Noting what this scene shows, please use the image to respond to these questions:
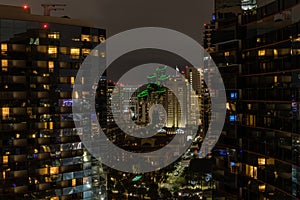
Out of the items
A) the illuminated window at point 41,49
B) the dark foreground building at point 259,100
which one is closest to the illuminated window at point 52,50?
the illuminated window at point 41,49

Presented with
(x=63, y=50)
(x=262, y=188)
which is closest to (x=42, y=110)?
(x=63, y=50)

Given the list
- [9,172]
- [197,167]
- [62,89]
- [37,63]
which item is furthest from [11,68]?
[197,167]

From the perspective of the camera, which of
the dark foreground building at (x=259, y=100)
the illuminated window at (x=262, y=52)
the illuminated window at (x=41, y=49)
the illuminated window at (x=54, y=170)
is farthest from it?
the illuminated window at (x=41, y=49)

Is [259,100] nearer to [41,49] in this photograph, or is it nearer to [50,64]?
[50,64]

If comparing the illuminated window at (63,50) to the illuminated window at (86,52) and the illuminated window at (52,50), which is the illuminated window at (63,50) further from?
the illuminated window at (86,52)

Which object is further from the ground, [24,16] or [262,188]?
[24,16]

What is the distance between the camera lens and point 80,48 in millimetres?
31922

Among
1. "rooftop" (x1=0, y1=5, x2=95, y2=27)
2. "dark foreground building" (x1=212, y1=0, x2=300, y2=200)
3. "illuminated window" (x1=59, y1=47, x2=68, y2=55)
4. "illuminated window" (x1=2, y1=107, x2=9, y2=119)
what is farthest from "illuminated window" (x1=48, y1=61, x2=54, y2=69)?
"dark foreground building" (x1=212, y1=0, x2=300, y2=200)

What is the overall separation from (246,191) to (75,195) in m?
12.5

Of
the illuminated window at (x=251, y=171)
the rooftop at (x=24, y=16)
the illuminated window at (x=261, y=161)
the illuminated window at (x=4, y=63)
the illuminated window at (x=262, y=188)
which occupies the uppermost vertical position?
the rooftop at (x=24, y=16)

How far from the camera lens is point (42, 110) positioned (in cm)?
2994

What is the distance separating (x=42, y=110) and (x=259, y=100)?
14770 mm

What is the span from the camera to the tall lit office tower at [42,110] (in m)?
28.2

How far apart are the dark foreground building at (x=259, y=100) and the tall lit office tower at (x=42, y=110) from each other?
1022 cm
